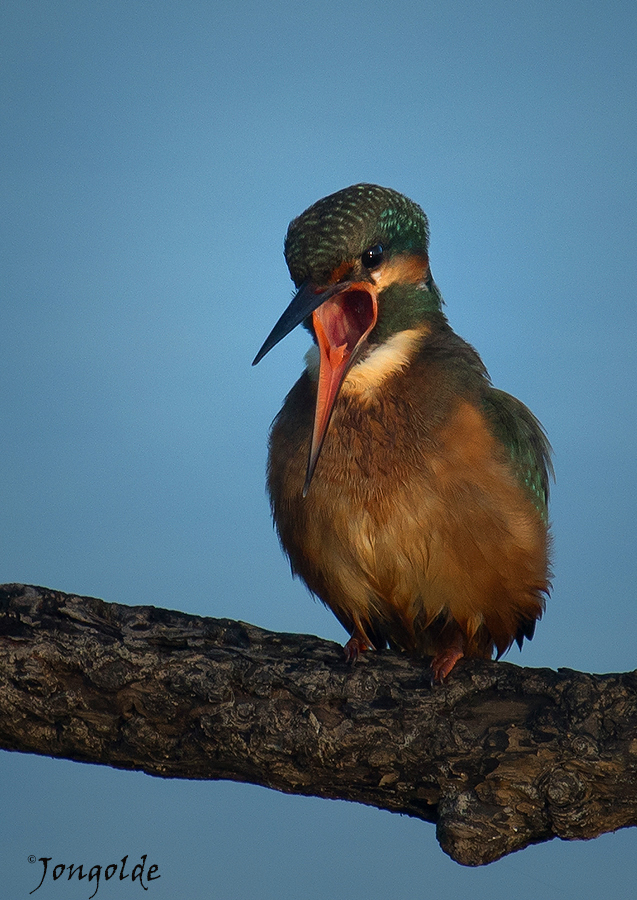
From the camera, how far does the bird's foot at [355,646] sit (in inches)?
125

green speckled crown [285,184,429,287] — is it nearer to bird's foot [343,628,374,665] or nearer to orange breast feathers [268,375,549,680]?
orange breast feathers [268,375,549,680]

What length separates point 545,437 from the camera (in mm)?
3730

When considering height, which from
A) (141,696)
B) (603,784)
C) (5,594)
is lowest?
(603,784)

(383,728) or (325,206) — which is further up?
(325,206)

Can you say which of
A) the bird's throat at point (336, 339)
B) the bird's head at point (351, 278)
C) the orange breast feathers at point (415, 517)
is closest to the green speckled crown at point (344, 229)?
the bird's head at point (351, 278)

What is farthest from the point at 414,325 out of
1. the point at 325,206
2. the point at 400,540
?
the point at 400,540

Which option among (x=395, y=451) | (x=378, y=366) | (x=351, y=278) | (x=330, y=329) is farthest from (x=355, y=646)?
(x=351, y=278)

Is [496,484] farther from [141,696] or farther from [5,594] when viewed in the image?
[5,594]

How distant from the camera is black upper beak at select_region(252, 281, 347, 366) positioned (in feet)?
9.76

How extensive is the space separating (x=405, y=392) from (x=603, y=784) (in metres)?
1.29

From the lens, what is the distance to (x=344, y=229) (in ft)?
10.1

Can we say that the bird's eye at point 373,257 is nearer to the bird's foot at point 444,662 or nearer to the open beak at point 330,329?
the open beak at point 330,329

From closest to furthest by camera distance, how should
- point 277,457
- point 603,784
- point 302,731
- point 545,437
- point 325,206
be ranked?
point 603,784 → point 302,731 → point 325,206 → point 277,457 → point 545,437

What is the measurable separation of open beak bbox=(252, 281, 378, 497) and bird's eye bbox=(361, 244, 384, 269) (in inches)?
2.4
